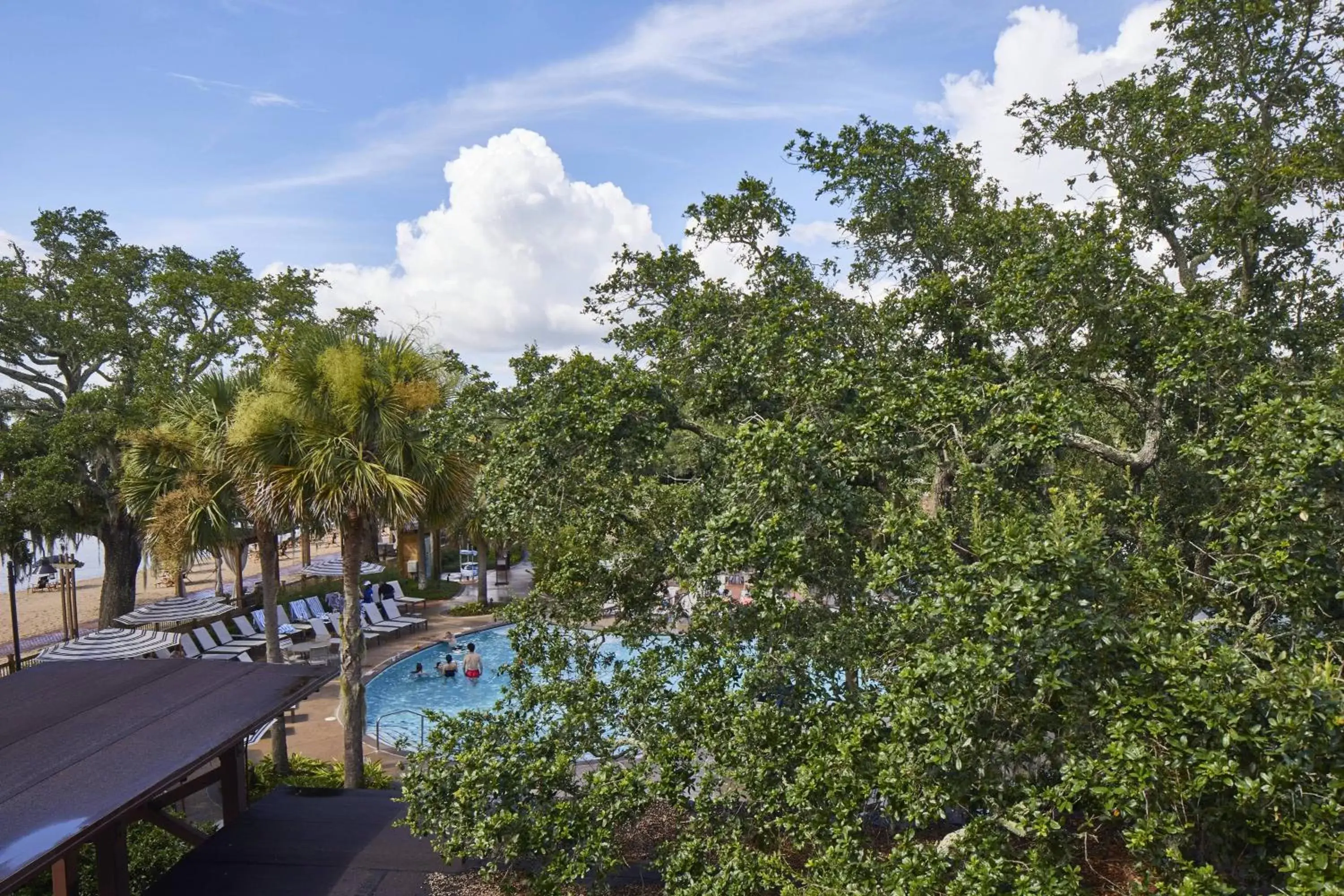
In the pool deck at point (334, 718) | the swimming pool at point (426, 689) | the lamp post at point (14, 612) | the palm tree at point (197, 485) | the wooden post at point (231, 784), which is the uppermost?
the palm tree at point (197, 485)

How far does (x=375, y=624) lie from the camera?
22719 millimetres

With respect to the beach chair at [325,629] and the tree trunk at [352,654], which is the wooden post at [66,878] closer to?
the tree trunk at [352,654]

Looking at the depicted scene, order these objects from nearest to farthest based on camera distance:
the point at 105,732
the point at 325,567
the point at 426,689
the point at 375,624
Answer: the point at 105,732, the point at 426,689, the point at 375,624, the point at 325,567

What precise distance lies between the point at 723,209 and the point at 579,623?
4841 millimetres

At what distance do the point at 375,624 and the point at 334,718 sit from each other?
22.8 feet

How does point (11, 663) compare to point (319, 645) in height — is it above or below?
above

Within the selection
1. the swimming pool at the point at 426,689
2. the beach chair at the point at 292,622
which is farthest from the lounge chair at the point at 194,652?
the swimming pool at the point at 426,689

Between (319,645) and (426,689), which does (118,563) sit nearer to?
(319,645)

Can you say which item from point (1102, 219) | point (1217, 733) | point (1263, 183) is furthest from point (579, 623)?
point (1263, 183)

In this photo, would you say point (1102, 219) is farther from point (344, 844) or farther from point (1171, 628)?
point (344, 844)

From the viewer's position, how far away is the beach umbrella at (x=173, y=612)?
1989 cm

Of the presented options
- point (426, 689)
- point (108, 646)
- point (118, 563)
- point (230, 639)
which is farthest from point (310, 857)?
point (118, 563)

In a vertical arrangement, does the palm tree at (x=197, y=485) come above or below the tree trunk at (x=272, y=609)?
above

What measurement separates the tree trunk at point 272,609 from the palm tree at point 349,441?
2.02 meters
